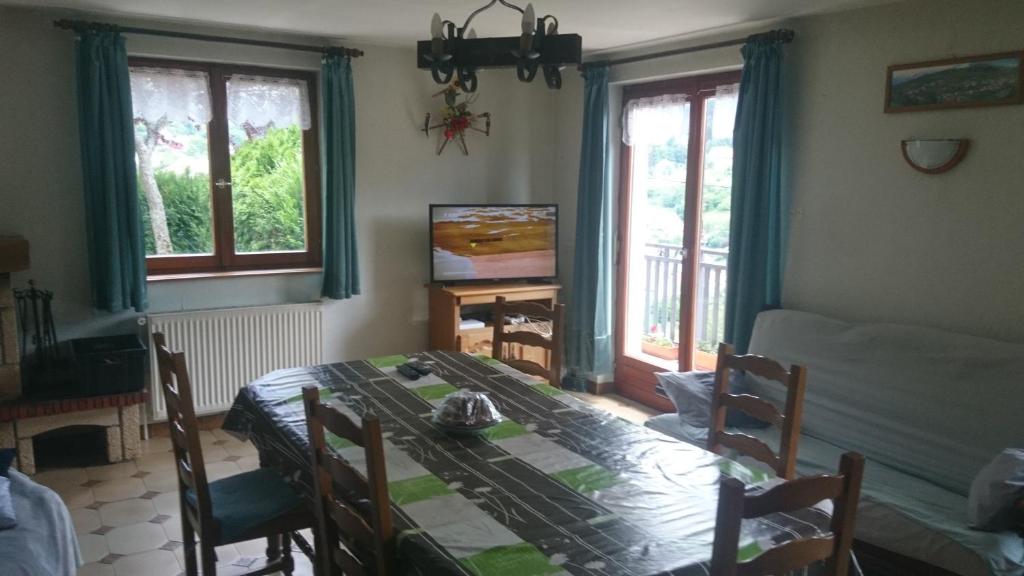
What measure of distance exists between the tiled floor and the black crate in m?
0.43

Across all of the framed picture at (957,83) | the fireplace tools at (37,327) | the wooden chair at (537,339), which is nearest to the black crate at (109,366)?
the fireplace tools at (37,327)

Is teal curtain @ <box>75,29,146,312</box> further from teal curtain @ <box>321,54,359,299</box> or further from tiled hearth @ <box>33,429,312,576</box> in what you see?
teal curtain @ <box>321,54,359,299</box>

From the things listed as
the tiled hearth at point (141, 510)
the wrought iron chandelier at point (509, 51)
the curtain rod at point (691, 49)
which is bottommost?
the tiled hearth at point (141, 510)

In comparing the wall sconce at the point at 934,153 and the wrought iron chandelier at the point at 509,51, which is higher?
the wrought iron chandelier at the point at 509,51

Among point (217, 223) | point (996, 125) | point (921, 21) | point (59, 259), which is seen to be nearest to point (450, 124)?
point (217, 223)

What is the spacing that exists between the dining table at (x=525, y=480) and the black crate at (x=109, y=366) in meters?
1.51

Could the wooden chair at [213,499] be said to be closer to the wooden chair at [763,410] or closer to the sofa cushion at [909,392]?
the wooden chair at [763,410]

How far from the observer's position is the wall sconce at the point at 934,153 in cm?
312

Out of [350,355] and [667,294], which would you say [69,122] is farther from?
[667,294]

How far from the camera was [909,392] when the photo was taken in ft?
9.96

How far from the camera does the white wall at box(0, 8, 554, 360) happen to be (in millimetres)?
3973

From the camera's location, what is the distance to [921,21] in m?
3.24

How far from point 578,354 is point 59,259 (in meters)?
3.23

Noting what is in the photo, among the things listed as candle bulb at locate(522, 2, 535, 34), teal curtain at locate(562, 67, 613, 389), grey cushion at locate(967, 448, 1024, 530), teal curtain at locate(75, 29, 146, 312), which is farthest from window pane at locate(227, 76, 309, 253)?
grey cushion at locate(967, 448, 1024, 530)
